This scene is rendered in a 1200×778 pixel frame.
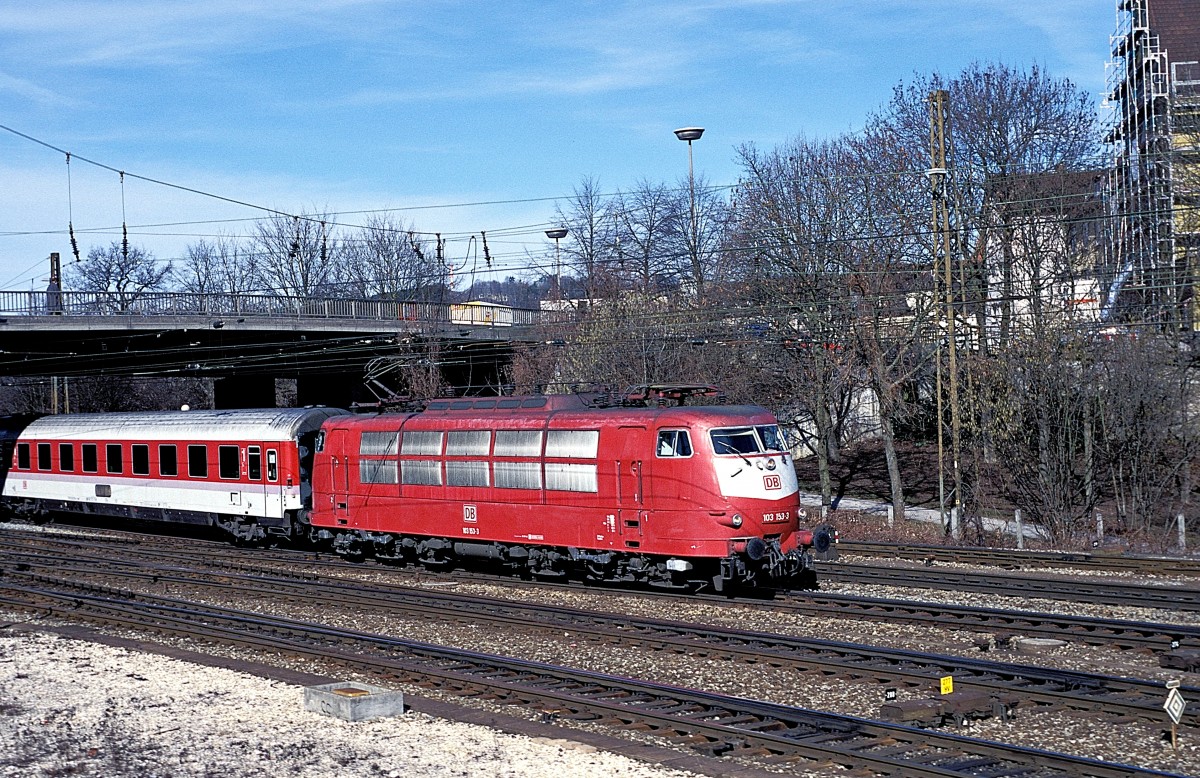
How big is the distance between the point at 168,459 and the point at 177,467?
546 mm

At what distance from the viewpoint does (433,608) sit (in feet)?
64.4

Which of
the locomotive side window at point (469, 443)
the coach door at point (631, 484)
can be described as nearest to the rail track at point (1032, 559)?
the coach door at point (631, 484)

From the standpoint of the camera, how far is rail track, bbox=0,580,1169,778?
10.3 m

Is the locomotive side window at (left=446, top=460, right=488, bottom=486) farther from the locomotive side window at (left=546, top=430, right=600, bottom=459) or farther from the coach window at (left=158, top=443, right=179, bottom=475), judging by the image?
the coach window at (left=158, top=443, right=179, bottom=475)

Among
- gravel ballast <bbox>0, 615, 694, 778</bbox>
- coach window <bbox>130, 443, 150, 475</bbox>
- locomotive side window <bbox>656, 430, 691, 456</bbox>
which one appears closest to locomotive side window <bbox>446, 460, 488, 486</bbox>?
locomotive side window <bbox>656, 430, 691, 456</bbox>

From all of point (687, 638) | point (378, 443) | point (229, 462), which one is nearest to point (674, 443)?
point (687, 638)

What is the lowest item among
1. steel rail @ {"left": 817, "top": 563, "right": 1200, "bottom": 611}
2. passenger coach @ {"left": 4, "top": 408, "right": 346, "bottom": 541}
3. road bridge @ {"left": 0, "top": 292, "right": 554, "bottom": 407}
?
steel rail @ {"left": 817, "top": 563, "right": 1200, "bottom": 611}

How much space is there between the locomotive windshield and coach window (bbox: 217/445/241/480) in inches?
575

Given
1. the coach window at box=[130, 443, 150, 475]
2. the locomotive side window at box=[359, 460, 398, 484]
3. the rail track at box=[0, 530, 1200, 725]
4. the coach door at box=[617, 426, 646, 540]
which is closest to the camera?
the rail track at box=[0, 530, 1200, 725]

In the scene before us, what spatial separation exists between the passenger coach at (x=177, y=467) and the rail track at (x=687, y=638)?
2934 millimetres

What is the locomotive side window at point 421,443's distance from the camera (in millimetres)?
23922

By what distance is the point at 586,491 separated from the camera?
20922 millimetres

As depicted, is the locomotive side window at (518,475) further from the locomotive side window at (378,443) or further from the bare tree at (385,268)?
the bare tree at (385,268)

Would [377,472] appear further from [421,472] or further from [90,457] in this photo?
[90,457]
